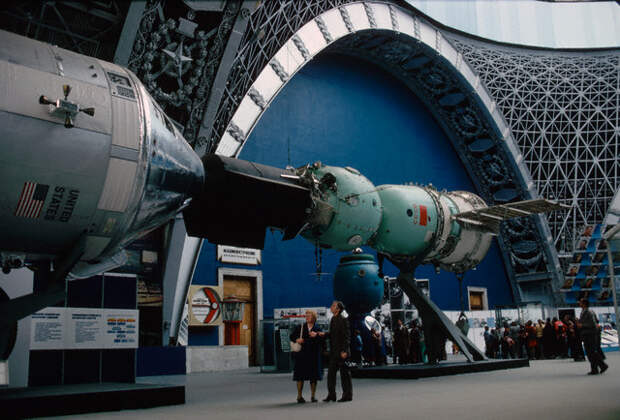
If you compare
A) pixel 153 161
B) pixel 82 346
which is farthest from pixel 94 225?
pixel 82 346

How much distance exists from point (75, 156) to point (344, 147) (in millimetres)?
22065

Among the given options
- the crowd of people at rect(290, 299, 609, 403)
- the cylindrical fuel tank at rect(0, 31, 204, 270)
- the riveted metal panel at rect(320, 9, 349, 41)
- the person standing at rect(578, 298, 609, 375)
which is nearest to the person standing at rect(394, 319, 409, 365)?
the crowd of people at rect(290, 299, 609, 403)

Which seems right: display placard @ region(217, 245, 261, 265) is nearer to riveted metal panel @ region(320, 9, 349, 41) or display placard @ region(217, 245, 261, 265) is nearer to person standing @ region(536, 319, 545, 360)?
riveted metal panel @ region(320, 9, 349, 41)

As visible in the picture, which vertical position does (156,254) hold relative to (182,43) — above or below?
below

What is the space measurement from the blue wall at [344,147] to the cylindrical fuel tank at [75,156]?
1487 centimetres

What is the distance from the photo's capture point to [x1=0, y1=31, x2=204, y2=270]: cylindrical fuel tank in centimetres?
534

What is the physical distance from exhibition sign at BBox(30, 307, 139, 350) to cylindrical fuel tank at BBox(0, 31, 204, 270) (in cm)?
320

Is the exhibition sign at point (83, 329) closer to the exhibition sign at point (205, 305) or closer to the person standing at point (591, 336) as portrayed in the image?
the person standing at point (591, 336)

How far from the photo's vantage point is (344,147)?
27.1 metres

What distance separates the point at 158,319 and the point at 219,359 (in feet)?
12.9

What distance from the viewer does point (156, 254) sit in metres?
18.2

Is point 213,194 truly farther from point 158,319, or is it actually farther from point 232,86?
point 232,86

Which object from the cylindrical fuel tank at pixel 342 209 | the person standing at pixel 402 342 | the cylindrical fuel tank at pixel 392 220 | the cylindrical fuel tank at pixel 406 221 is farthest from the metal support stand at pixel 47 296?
the person standing at pixel 402 342

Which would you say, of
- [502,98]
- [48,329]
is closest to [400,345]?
[48,329]
